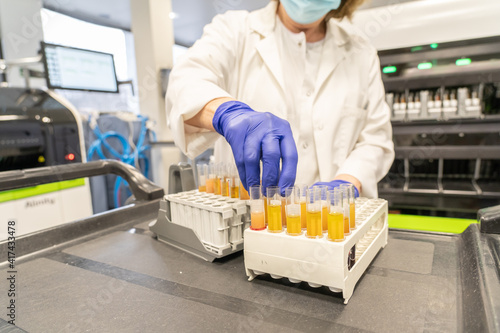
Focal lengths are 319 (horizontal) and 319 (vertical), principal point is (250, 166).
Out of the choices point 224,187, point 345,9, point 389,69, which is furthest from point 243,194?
point 389,69

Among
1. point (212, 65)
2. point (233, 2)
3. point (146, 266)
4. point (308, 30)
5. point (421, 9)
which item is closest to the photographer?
point (146, 266)

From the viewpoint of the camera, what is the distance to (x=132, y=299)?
26.6 inches

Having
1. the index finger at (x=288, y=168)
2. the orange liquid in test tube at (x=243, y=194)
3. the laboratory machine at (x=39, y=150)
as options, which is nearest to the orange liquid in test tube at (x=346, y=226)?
the index finger at (x=288, y=168)

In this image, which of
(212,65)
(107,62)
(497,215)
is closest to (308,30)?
(212,65)

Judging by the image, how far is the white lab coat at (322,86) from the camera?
1.20 metres

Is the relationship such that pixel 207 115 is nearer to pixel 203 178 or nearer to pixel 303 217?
pixel 203 178

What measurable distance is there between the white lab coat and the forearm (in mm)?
59

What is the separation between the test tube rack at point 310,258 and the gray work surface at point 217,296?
0.04 metres

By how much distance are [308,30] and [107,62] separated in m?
2.36

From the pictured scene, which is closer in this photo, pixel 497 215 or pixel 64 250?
pixel 497 215

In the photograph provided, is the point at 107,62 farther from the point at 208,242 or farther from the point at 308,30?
A: the point at 208,242

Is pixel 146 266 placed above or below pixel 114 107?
below

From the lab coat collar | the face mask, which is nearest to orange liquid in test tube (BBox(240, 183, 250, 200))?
the lab coat collar

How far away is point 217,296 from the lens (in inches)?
26.8
